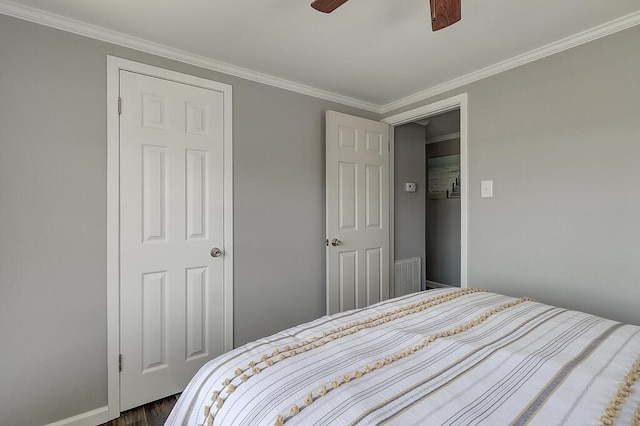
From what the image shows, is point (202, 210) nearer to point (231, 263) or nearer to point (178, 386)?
point (231, 263)

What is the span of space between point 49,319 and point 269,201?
150cm

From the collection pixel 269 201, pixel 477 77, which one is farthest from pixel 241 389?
pixel 477 77

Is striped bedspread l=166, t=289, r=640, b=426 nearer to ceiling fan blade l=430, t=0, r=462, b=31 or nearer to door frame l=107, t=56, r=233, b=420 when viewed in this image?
door frame l=107, t=56, r=233, b=420

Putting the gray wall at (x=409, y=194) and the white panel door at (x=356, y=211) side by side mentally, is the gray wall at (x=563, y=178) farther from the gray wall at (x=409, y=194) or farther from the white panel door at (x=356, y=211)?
the gray wall at (x=409, y=194)

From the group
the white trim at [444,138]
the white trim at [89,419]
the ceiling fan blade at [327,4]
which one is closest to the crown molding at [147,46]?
the ceiling fan blade at [327,4]

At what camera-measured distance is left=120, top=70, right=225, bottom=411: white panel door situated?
194 cm

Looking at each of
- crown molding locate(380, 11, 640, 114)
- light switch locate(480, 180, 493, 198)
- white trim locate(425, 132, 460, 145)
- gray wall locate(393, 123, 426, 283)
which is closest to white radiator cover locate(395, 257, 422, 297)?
gray wall locate(393, 123, 426, 283)

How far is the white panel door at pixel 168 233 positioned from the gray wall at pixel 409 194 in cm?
190

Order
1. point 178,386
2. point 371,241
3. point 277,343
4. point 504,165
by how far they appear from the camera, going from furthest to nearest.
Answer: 1. point 371,241
2. point 504,165
3. point 178,386
4. point 277,343

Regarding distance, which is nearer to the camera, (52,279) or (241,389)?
(241,389)

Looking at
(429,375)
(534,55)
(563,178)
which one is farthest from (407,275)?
(429,375)

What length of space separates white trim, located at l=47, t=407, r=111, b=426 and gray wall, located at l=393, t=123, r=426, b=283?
2640mm

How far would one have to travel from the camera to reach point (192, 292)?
2.16 m

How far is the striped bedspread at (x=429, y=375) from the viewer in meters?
0.79
